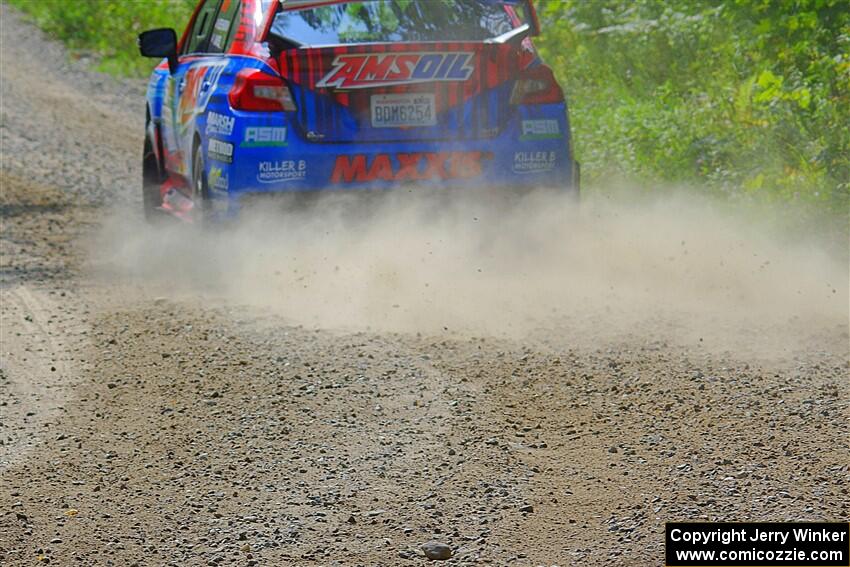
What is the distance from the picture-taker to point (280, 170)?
8.05 m

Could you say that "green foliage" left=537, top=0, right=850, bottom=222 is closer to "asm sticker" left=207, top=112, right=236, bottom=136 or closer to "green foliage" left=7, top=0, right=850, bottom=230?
"green foliage" left=7, top=0, right=850, bottom=230

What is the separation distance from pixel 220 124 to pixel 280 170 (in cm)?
54

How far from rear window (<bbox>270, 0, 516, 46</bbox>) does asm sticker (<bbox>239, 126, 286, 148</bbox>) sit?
566 mm

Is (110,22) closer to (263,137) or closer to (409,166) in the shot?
(263,137)

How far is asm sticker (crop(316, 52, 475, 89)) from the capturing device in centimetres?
799

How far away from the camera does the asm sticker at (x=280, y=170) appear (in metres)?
8.04

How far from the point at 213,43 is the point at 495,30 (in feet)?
6.94

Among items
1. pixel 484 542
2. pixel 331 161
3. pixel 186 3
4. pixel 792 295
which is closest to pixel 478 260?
pixel 331 161

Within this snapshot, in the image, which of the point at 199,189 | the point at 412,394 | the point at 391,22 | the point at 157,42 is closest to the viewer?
the point at 412,394

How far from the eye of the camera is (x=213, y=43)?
938 cm

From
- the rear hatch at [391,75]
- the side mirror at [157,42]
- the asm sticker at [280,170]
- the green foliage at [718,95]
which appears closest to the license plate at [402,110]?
the rear hatch at [391,75]

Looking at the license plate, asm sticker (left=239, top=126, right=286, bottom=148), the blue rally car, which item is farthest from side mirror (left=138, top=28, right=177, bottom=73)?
the license plate

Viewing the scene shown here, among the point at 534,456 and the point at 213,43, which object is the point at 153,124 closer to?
the point at 213,43

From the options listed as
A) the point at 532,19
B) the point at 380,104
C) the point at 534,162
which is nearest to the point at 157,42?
the point at 380,104
